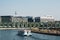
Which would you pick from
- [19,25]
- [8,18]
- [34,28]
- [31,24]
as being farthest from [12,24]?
[8,18]

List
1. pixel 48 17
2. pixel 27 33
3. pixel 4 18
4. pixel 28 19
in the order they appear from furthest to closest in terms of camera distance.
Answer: pixel 48 17, pixel 28 19, pixel 4 18, pixel 27 33

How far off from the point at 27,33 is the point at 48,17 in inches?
2619

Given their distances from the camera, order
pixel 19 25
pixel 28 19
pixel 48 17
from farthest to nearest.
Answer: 1. pixel 48 17
2. pixel 28 19
3. pixel 19 25

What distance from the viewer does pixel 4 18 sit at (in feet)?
269

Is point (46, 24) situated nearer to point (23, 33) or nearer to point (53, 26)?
point (53, 26)

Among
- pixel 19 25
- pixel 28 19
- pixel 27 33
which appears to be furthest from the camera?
pixel 28 19

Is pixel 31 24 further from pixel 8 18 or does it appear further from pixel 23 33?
pixel 8 18

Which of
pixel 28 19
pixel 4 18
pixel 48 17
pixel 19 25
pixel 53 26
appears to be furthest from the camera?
pixel 48 17

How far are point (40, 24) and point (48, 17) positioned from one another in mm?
60120

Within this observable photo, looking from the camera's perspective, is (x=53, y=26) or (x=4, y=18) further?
(x=4, y=18)

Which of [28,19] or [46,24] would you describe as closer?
[46,24]

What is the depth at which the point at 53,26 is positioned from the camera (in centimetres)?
7456

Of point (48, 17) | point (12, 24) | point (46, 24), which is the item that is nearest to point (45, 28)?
point (46, 24)

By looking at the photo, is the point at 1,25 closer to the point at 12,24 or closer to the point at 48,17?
the point at 12,24
